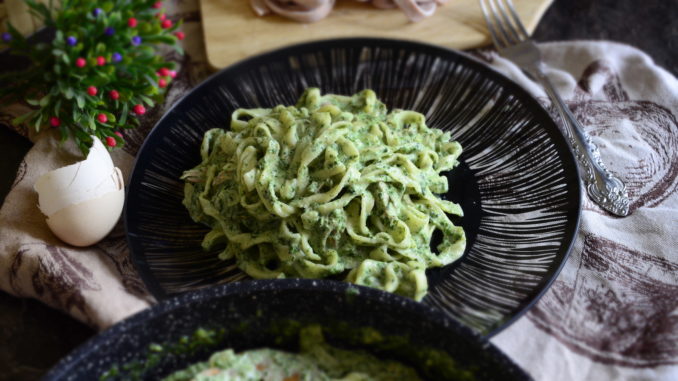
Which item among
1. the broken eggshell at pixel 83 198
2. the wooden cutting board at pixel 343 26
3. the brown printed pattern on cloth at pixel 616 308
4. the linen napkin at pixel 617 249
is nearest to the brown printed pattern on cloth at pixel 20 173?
the broken eggshell at pixel 83 198

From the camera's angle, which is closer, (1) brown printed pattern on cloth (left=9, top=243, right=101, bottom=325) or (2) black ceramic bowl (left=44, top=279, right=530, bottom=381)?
(2) black ceramic bowl (left=44, top=279, right=530, bottom=381)

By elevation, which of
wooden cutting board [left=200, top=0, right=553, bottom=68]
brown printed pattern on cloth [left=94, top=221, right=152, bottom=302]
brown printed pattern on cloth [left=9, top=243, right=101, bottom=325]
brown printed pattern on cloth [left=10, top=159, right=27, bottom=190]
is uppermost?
wooden cutting board [left=200, top=0, right=553, bottom=68]

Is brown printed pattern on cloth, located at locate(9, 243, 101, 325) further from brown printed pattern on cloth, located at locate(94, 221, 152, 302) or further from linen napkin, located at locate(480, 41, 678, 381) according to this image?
linen napkin, located at locate(480, 41, 678, 381)

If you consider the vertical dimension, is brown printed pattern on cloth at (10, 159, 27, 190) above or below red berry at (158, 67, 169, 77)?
below

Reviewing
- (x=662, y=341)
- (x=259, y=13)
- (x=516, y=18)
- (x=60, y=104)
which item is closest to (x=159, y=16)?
(x=60, y=104)

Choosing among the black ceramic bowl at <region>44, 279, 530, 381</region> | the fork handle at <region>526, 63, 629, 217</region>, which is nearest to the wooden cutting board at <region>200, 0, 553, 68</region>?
the fork handle at <region>526, 63, 629, 217</region>

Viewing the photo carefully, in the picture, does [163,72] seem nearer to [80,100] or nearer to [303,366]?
[80,100]
